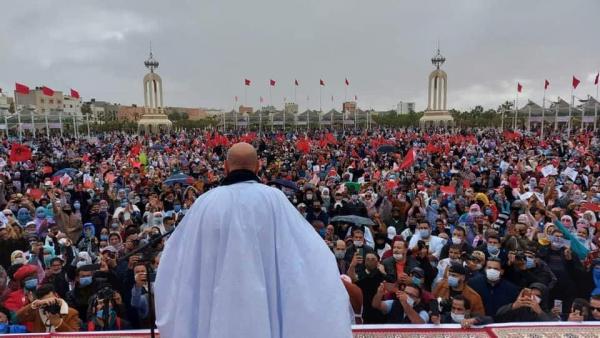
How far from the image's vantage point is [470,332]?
3.07 m

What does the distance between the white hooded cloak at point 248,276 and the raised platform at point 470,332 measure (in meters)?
1.20

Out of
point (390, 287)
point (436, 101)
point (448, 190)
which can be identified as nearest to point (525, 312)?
point (390, 287)

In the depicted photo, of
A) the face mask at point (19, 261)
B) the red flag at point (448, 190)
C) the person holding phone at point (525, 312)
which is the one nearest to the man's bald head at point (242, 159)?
the person holding phone at point (525, 312)

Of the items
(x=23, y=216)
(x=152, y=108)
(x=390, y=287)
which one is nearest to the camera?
(x=390, y=287)

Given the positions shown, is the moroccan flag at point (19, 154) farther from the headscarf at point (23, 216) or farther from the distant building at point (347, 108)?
the distant building at point (347, 108)

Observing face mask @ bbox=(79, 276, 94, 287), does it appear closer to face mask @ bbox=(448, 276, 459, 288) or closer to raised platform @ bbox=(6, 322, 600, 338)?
raised platform @ bbox=(6, 322, 600, 338)

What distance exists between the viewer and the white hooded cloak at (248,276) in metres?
1.86

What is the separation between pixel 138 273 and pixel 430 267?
3.50 m

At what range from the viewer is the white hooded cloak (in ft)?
6.09

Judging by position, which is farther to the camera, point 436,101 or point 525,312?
point 436,101

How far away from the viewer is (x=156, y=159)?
67.8ft

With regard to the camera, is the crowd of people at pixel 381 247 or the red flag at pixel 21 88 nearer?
the crowd of people at pixel 381 247

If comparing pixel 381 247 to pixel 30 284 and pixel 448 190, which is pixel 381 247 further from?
pixel 30 284

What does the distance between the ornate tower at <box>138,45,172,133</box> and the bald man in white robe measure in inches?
2513
